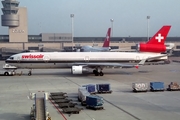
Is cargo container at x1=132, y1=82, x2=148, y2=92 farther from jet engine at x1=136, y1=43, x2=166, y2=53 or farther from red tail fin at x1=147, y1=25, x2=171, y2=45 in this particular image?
red tail fin at x1=147, y1=25, x2=171, y2=45

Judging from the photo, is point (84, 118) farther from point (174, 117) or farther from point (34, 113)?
point (174, 117)

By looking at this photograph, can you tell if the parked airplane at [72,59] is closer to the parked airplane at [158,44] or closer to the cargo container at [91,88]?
the parked airplane at [158,44]

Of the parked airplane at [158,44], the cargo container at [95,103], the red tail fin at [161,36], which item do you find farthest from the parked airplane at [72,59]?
the cargo container at [95,103]

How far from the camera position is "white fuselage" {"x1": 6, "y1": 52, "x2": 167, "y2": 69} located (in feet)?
146

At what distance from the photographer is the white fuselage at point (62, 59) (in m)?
44.5

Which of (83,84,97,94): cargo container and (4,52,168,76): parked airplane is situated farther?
(4,52,168,76): parked airplane

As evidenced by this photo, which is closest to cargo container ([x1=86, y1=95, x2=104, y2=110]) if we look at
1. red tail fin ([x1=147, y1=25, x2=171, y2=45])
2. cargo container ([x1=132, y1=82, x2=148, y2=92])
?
cargo container ([x1=132, y1=82, x2=148, y2=92])

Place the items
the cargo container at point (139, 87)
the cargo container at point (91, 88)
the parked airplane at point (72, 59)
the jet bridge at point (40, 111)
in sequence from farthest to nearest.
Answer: the parked airplane at point (72, 59)
the cargo container at point (139, 87)
the cargo container at point (91, 88)
the jet bridge at point (40, 111)

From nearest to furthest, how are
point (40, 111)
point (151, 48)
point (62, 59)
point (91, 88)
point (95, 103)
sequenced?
point (40, 111), point (95, 103), point (91, 88), point (62, 59), point (151, 48)

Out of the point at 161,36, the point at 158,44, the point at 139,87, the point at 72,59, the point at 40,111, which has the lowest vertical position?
the point at 40,111

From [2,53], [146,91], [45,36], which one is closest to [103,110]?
[146,91]

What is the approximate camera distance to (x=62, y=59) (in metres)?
44.6

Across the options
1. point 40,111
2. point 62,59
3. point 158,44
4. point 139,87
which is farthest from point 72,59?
point 40,111

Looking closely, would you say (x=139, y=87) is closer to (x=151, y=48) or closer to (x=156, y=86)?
(x=156, y=86)
